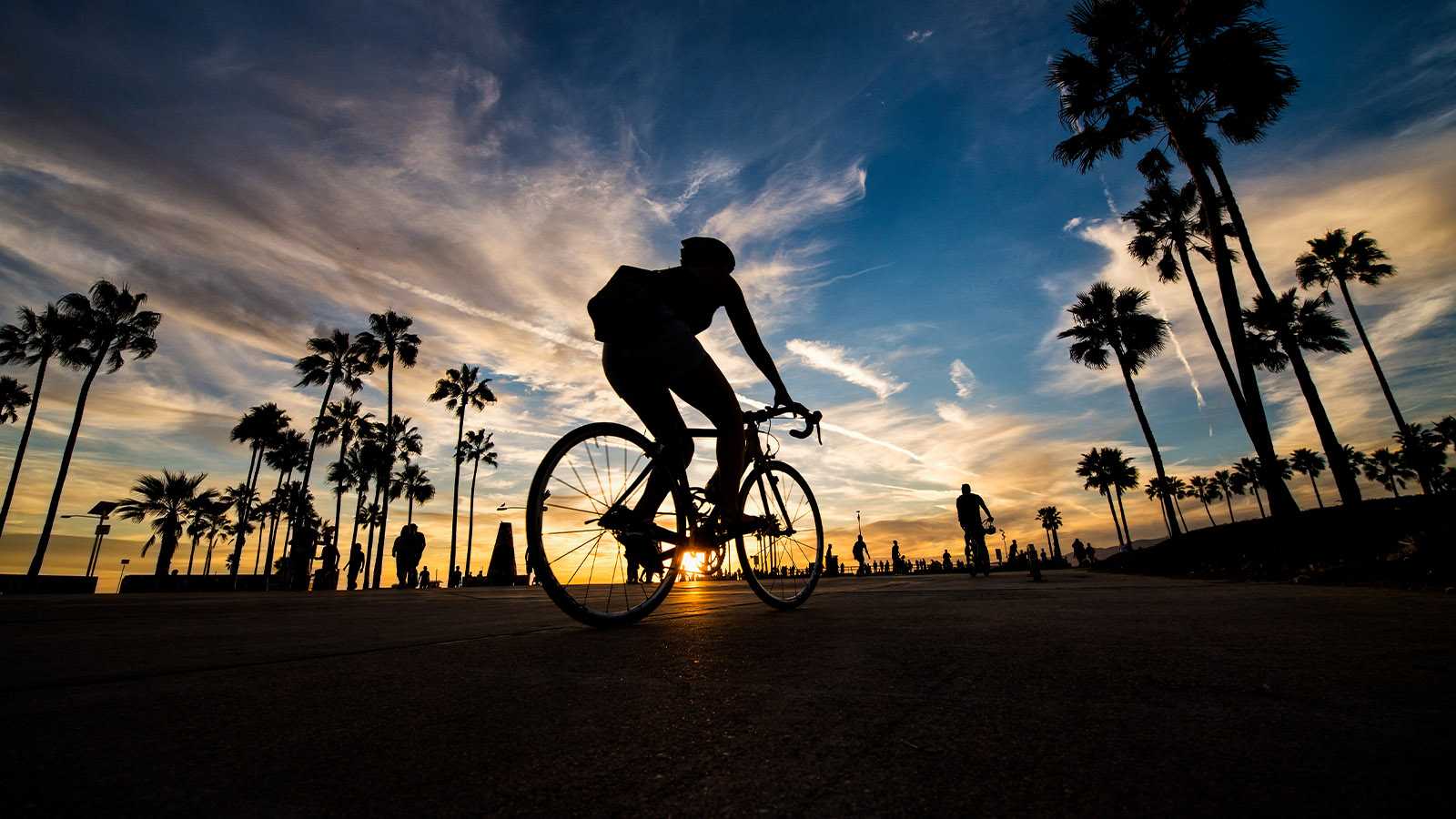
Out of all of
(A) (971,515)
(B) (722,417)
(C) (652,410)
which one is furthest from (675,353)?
(A) (971,515)

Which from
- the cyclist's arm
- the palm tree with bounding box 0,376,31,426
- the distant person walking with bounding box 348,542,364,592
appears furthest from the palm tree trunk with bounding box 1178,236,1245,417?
the palm tree with bounding box 0,376,31,426

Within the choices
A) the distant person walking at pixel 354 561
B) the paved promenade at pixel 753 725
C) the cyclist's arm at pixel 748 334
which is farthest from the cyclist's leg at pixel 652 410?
the distant person walking at pixel 354 561

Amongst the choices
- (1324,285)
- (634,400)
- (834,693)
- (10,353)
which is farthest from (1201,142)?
(10,353)

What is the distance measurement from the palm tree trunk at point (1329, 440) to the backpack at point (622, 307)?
14756mm

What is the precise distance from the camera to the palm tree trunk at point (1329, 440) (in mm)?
12352

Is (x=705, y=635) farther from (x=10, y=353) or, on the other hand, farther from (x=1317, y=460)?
(x=1317, y=460)

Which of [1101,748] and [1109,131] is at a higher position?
[1109,131]

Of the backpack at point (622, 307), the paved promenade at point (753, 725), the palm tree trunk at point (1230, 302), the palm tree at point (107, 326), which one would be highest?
the palm tree at point (107, 326)

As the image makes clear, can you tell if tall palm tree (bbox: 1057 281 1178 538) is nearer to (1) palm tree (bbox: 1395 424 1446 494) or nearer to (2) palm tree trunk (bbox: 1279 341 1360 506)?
(2) palm tree trunk (bbox: 1279 341 1360 506)

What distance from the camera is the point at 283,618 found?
3.16 m

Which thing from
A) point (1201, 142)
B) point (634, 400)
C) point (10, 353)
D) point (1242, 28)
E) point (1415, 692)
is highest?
point (10, 353)

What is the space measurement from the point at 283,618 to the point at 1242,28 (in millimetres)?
18620

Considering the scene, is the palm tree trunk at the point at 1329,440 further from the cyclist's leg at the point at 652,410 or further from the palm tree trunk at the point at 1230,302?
the cyclist's leg at the point at 652,410

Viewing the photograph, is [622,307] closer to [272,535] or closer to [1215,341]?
[1215,341]
